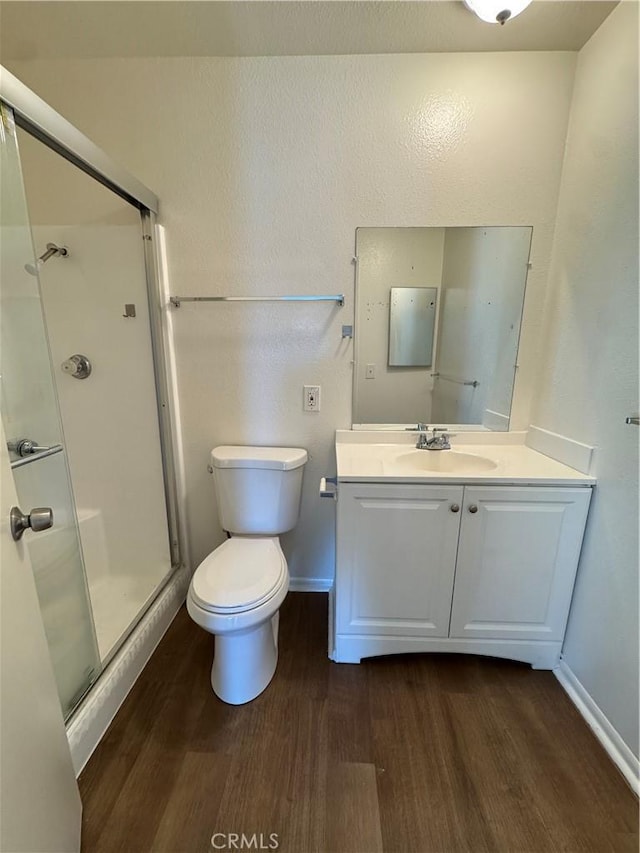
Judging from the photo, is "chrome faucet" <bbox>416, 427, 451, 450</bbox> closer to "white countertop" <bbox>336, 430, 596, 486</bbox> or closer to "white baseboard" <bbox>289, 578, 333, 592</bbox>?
"white countertop" <bbox>336, 430, 596, 486</bbox>

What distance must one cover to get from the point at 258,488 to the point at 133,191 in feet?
4.25

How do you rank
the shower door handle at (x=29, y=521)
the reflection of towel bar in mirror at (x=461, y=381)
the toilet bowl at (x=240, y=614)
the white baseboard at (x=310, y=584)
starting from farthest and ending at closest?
the white baseboard at (x=310, y=584), the reflection of towel bar in mirror at (x=461, y=381), the toilet bowl at (x=240, y=614), the shower door handle at (x=29, y=521)

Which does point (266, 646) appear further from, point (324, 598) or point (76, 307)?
point (76, 307)

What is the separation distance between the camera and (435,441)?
165 centimetres

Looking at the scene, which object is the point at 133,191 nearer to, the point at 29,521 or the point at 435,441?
the point at 29,521

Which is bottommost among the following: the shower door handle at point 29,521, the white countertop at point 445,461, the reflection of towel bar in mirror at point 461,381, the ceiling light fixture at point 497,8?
the white countertop at point 445,461

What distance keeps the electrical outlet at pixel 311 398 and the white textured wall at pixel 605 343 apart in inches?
40.9

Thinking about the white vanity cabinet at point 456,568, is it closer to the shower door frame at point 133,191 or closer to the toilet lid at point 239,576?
the toilet lid at point 239,576

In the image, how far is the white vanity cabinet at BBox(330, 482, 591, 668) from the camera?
131 centimetres

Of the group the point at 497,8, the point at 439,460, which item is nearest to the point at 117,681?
the point at 439,460

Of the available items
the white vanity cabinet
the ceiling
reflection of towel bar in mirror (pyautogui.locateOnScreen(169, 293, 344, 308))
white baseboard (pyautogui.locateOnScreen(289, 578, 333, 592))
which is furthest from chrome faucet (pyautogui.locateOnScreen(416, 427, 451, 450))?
the ceiling

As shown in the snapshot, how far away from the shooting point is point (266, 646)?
1.38m

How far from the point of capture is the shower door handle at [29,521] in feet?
2.38

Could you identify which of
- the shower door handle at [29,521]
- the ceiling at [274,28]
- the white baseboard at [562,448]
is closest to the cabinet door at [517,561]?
the white baseboard at [562,448]
